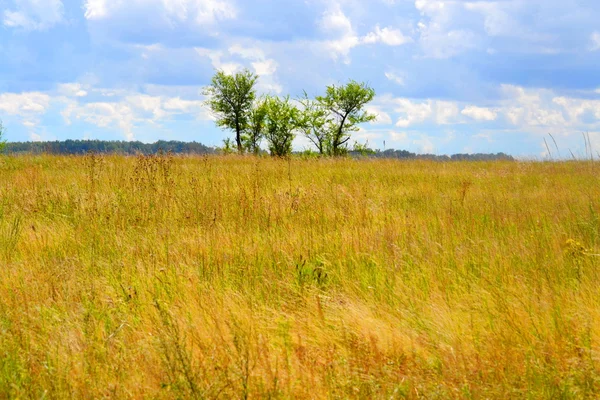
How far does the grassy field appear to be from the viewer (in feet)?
9.30

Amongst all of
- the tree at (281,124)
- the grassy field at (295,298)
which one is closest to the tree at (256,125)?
the tree at (281,124)

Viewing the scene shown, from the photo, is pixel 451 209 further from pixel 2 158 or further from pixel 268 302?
pixel 2 158

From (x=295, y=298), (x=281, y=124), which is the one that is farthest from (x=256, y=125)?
(x=295, y=298)

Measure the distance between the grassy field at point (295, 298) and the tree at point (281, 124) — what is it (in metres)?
40.0

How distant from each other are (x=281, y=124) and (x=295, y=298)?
44.5 metres

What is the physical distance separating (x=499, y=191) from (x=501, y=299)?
20.7ft

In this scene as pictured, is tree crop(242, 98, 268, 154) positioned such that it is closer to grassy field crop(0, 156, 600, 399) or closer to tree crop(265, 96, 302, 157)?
tree crop(265, 96, 302, 157)

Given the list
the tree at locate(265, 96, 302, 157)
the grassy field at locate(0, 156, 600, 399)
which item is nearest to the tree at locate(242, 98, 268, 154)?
the tree at locate(265, 96, 302, 157)

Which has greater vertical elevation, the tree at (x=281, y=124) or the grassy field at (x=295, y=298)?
the tree at (x=281, y=124)

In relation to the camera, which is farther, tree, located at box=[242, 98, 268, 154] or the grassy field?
tree, located at box=[242, 98, 268, 154]

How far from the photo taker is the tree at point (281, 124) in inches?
1864

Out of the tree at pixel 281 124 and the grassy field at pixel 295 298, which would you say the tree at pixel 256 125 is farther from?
the grassy field at pixel 295 298

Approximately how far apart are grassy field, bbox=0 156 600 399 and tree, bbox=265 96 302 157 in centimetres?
4003

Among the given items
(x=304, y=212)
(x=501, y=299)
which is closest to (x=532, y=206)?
(x=304, y=212)
